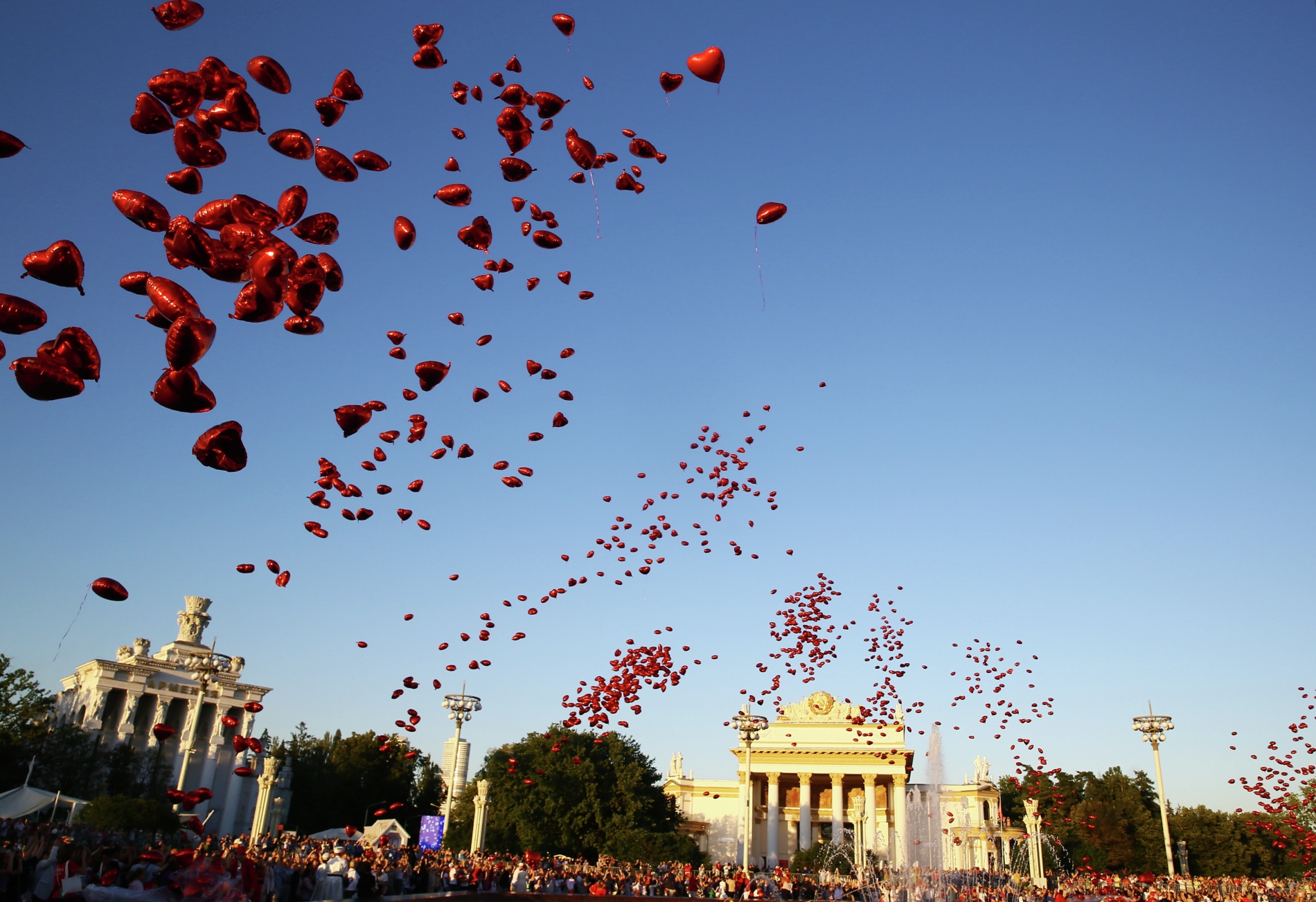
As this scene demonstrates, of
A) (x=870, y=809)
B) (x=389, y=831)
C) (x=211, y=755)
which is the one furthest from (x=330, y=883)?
(x=211, y=755)

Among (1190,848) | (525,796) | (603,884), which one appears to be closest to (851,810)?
(1190,848)

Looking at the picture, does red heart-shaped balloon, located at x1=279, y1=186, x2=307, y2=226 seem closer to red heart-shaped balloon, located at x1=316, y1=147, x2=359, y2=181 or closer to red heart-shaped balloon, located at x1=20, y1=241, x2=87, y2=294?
red heart-shaped balloon, located at x1=316, y1=147, x2=359, y2=181

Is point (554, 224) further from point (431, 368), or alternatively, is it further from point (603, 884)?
point (603, 884)

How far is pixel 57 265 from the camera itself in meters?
9.88

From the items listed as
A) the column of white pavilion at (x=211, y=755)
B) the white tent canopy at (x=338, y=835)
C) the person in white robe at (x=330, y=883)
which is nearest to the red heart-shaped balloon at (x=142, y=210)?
the person in white robe at (x=330, y=883)

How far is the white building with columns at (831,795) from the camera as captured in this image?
6706cm

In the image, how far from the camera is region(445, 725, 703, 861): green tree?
52.4 metres

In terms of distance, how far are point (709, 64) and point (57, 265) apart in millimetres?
8013

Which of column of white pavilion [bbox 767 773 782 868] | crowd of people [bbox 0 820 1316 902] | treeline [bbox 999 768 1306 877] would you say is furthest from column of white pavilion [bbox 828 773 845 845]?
crowd of people [bbox 0 820 1316 902]

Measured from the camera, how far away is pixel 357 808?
74375 millimetres

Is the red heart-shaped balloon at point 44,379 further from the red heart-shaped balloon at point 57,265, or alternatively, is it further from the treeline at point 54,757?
the treeline at point 54,757

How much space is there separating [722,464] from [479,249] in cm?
958

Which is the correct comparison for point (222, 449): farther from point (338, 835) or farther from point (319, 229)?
point (338, 835)

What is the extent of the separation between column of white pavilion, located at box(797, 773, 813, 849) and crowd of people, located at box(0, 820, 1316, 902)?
21.1m
